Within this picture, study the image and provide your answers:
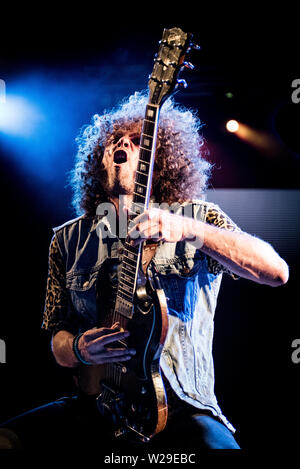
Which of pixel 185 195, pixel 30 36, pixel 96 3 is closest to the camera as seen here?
pixel 185 195

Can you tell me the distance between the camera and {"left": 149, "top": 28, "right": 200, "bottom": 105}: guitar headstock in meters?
1.48

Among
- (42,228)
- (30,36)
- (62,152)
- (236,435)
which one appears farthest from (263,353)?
(30,36)

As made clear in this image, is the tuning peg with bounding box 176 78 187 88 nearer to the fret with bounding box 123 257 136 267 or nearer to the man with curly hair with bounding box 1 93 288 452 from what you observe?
the man with curly hair with bounding box 1 93 288 452

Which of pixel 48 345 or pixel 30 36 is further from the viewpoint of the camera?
pixel 48 345

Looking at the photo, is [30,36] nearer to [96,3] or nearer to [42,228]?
[96,3]

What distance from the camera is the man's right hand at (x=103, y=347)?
154 cm

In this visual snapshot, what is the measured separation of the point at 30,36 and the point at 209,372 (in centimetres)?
267

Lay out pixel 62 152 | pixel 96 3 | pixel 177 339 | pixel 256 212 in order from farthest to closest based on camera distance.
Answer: pixel 62 152, pixel 256 212, pixel 96 3, pixel 177 339

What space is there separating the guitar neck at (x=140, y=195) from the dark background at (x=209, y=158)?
56.9 inches

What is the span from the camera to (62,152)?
10.5 feet

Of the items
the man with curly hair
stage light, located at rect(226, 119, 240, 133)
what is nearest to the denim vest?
the man with curly hair

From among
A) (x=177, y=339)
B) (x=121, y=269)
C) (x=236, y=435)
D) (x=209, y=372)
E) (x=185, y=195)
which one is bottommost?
(x=236, y=435)

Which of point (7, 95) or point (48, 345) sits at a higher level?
point (7, 95)

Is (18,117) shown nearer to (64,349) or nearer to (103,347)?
(64,349)
